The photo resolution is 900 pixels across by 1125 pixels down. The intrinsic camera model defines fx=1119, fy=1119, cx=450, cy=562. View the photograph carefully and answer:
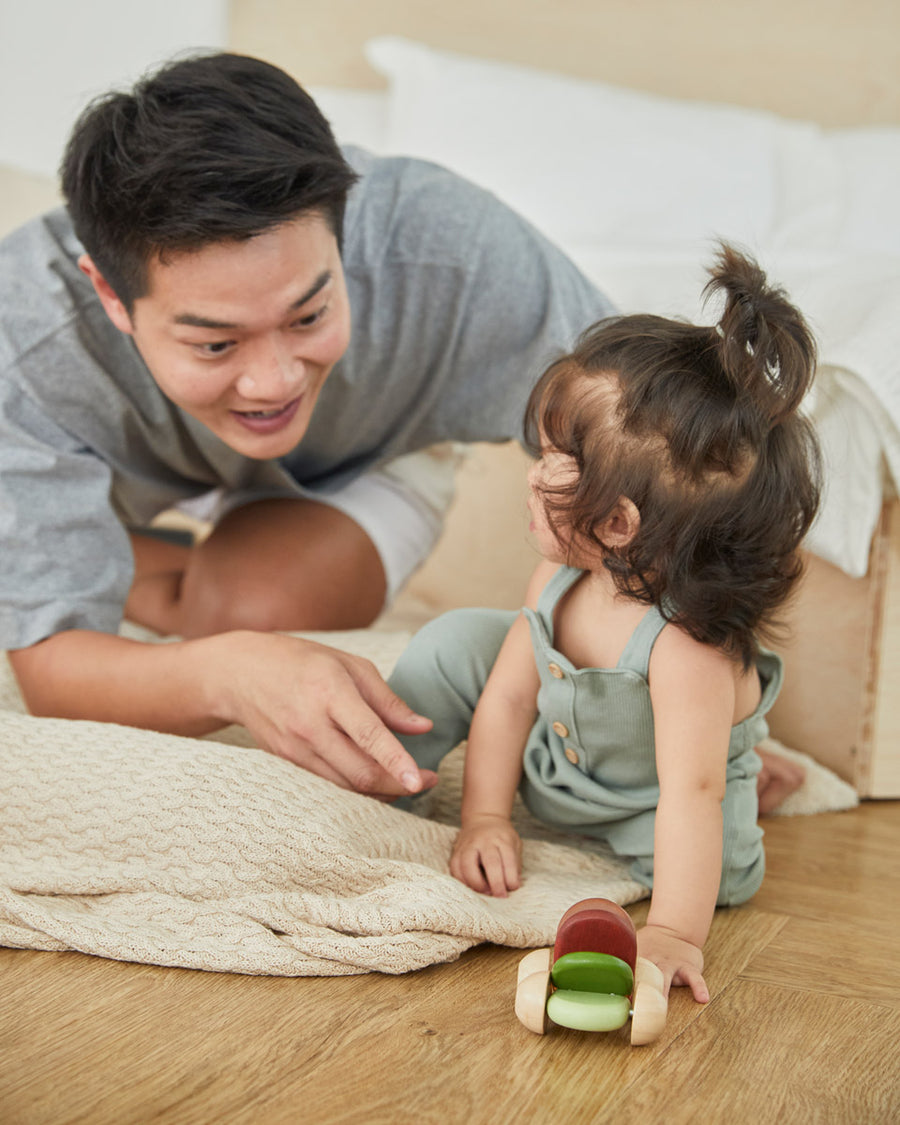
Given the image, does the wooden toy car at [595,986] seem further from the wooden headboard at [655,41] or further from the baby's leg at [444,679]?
the wooden headboard at [655,41]

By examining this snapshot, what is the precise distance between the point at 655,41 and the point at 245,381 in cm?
213

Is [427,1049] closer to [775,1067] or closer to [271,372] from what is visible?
[775,1067]

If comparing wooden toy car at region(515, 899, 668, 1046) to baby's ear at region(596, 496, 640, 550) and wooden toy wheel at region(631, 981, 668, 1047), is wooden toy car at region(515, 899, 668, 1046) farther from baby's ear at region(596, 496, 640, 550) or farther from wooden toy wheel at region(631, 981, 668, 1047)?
baby's ear at region(596, 496, 640, 550)

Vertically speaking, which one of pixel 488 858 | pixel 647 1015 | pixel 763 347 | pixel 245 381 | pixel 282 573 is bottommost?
pixel 282 573

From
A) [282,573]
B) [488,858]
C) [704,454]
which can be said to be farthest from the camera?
[282,573]

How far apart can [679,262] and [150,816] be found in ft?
4.19

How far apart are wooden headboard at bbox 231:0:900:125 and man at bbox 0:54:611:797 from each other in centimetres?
165

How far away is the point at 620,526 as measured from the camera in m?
0.87

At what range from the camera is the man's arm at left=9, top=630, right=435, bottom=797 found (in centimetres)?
94

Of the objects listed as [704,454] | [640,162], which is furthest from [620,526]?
[640,162]

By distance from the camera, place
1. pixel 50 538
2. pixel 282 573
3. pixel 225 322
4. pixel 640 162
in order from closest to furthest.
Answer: pixel 225 322
pixel 50 538
pixel 282 573
pixel 640 162

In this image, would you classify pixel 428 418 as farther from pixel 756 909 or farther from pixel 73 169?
pixel 756 909

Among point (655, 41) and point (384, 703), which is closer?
point (384, 703)

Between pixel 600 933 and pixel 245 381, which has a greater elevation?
pixel 245 381
